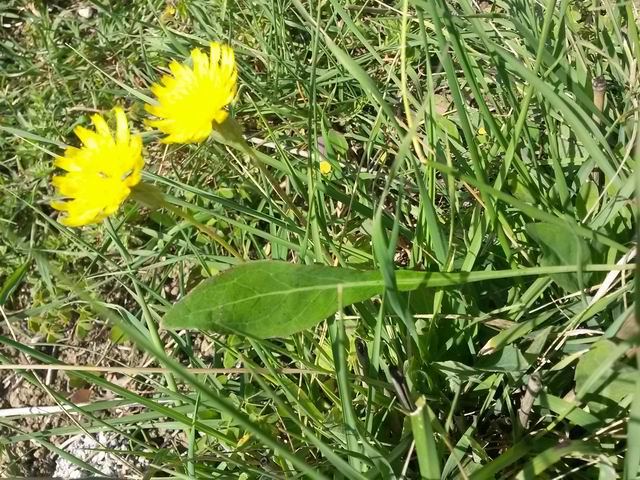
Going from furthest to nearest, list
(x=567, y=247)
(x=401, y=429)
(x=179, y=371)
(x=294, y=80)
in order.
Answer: (x=294, y=80) → (x=401, y=429) → (x=567, y=247) → (x=179, y=371)

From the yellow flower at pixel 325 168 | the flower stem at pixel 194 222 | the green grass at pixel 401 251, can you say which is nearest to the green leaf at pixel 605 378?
the green grass at pixel 401 251

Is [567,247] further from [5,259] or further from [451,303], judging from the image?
[5,259]

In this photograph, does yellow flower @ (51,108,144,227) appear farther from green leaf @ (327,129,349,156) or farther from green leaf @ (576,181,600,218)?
green leaf @ (576,181,600,218)

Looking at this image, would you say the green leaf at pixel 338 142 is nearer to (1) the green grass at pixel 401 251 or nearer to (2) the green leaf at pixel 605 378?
(1) the green grass at pixel 401 251

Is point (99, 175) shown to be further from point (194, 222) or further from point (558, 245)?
point (558, 245)

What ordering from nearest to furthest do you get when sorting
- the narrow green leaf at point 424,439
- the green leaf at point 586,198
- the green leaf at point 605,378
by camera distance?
the narrow green leaf at point 424,439 → the green leaf at point 605,378 → the green leaf at point 586,198

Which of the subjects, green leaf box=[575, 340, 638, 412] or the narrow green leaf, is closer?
the narrow green leaf

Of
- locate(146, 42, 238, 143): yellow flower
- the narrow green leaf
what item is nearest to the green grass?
the narrow green leaf

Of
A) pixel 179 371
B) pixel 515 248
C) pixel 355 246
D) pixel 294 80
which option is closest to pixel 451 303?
pixel 515 248
